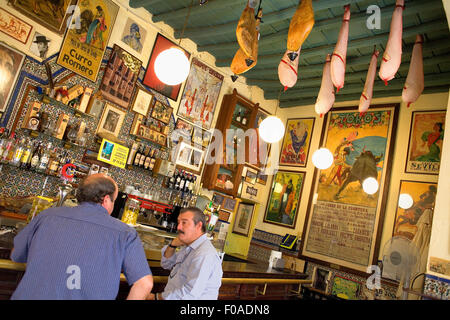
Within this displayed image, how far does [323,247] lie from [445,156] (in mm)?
3887

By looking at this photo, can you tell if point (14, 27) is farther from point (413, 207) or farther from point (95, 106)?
point (413, 207)

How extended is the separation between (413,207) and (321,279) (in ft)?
7.17

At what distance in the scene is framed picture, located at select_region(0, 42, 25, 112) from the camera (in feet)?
13.7

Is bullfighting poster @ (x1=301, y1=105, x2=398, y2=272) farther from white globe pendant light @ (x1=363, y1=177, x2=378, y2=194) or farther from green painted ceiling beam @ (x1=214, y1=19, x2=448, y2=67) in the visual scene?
green painted ceiling beam @ (x1=214, y1=19, x2=448, y2=67)

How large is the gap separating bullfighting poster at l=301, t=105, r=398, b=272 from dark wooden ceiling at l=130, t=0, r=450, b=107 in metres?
0.63

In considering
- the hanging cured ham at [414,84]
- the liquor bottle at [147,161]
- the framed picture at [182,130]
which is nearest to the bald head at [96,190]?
the hanging cured ham at [414,84]

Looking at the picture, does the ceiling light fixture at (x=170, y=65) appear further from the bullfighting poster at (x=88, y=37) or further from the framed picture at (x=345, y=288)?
the framed picture at (x=345, y=288)

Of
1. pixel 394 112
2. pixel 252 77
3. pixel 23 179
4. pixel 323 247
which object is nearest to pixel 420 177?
pixel 394 112

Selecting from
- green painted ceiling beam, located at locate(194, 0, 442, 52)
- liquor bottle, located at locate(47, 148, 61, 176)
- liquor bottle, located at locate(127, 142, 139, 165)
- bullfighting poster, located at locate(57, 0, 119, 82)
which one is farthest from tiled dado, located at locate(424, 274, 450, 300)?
bullfighting poster, located at locate(57, 0, 119, 82)

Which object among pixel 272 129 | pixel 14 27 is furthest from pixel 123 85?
pixel 272 129

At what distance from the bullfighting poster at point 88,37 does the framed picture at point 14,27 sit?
1.50 feet

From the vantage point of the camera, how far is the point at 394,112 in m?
6.49

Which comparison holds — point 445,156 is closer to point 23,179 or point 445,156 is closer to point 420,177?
point 420,177

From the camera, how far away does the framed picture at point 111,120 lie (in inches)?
203
